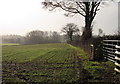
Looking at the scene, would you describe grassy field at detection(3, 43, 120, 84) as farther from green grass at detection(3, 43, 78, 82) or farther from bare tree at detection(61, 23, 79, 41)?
bare tree at detection(61, 23, 79, 41)

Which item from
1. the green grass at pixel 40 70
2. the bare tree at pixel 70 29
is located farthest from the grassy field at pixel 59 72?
the bare tree at pixel 70 29

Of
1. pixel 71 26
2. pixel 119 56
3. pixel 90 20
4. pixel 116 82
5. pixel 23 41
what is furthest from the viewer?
pixel 23 41

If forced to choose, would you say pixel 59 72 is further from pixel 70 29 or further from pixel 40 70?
pixel 70 29

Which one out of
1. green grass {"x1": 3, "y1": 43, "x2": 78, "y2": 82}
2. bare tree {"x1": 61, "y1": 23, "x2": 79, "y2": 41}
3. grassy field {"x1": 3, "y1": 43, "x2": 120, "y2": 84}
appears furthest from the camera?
bare tree {"x1": 61, "y1": 23, "x2": 79, "y2": 41}

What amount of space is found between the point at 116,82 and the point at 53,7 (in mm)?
16660

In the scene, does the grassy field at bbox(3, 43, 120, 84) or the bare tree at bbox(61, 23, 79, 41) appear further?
the bare tree at bbox(61, 23, 79, 41)

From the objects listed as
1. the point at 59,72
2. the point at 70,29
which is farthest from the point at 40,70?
the point at 70,29

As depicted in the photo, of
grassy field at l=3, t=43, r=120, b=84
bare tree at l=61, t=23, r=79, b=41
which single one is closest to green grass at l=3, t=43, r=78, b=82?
grassy field at l=3, t=43, r=120, b=84

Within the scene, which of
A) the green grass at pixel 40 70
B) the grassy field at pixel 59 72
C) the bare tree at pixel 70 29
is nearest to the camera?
the grassy field at pixel 59 72

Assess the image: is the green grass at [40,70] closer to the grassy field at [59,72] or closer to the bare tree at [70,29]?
the grassy field at [59,72]

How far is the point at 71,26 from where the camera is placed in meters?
85.1

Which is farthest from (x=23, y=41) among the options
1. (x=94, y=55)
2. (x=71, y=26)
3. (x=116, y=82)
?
(x=116, y=82)

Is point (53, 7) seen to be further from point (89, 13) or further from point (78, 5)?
point (89, 13)

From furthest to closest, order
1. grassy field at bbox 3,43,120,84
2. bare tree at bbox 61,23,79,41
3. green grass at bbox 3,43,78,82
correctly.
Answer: bare tree at bbox 61,23,79,41, green grass at bbox 3,43,78,82, grassy field at bbox 3,43,120,84
